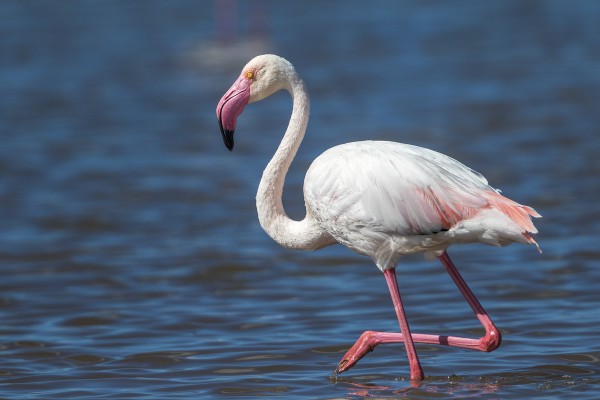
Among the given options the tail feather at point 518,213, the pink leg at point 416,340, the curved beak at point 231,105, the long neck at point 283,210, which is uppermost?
the curved beak at point 231,105

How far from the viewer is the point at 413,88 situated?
17359 mm

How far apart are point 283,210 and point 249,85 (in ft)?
2.30

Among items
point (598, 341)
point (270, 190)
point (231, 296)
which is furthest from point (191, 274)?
point (598, 341)

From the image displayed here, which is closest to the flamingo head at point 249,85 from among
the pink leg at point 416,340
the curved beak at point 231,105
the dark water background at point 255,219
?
the curved beak at point 231,105

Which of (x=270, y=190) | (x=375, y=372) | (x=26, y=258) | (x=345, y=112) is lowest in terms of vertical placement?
(x=375, y=372)

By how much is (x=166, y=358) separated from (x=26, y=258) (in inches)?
119

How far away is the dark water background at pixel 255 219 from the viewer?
6938 millimetres

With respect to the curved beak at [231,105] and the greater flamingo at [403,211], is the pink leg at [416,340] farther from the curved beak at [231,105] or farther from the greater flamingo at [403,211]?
the curved beak at [231,105]

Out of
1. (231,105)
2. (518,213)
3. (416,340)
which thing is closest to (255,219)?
(231,105)

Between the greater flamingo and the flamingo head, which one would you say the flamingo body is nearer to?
the greater flamingo

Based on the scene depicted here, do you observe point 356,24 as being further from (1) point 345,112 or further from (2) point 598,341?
(2) point 598,341

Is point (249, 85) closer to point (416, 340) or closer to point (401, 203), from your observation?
point (401, 203)

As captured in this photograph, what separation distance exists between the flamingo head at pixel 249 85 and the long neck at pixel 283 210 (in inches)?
3.3

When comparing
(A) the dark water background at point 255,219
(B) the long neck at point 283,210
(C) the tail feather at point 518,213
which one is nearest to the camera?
(C) the tail feather at point 518,213
